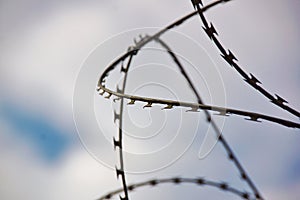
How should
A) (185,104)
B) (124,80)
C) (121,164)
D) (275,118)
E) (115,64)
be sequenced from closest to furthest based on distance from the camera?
1. (275,118)
2. (185,104)
3. (121,164)
4. (124,80)
5. (115,64)

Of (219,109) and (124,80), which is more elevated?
(124,80)

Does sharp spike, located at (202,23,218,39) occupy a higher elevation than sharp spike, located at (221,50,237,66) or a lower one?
higher

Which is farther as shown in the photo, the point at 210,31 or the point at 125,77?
the point at 125,77

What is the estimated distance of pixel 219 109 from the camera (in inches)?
94.5

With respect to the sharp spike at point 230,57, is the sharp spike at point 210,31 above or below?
above

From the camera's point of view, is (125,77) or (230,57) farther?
(125,77)

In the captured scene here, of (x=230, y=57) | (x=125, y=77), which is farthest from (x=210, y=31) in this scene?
(x=125, y=77)

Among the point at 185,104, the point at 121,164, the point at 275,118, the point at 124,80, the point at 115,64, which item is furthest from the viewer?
the point at 115,64

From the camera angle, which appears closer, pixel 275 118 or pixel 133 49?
pixel 275 118

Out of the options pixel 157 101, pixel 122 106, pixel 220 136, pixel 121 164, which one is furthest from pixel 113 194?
pixel 157 101

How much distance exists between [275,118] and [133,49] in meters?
1.53

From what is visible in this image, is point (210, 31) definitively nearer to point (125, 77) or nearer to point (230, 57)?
point (230, 57)

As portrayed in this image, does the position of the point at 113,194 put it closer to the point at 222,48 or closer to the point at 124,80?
the point at 124,80

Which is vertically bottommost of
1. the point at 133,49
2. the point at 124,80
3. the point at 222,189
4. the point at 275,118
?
the point at 222,189
